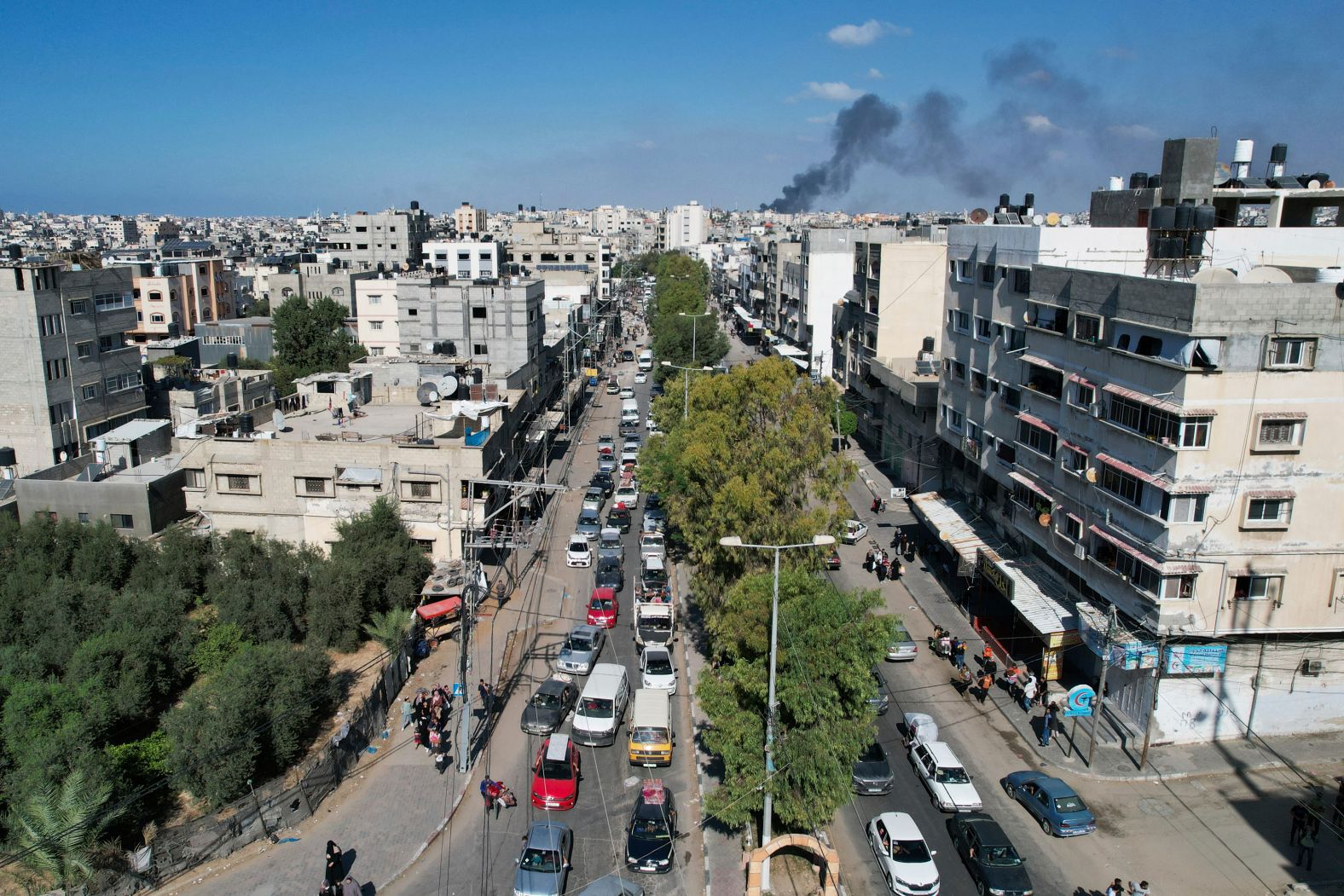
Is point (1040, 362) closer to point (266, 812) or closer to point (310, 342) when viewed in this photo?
point (266, 812)

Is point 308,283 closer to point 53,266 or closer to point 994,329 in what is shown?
point 53,266

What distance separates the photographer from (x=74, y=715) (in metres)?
23.3

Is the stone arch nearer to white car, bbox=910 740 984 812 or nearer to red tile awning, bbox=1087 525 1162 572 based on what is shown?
white car, bbox=910 740 984 812

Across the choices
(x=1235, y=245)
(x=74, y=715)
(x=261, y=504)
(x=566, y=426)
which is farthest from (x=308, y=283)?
(x=1235, y=245)

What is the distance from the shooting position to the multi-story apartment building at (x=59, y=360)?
1720 inches

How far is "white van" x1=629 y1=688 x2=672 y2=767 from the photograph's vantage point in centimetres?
2266

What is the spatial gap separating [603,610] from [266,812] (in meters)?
13.1

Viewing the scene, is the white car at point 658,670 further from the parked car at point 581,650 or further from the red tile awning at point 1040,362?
the red tile awning at point 1040,362

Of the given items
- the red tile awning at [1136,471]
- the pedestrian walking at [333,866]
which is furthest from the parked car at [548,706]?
the red tile awning at [1136,471]

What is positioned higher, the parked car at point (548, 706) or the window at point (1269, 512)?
Answer: the window at point (1269, 512)

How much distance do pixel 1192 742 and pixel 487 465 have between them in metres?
24.5

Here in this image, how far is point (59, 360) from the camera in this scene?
45219 millimetres

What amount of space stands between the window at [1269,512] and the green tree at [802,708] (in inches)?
372

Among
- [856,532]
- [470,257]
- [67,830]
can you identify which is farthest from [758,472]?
[470,257]
